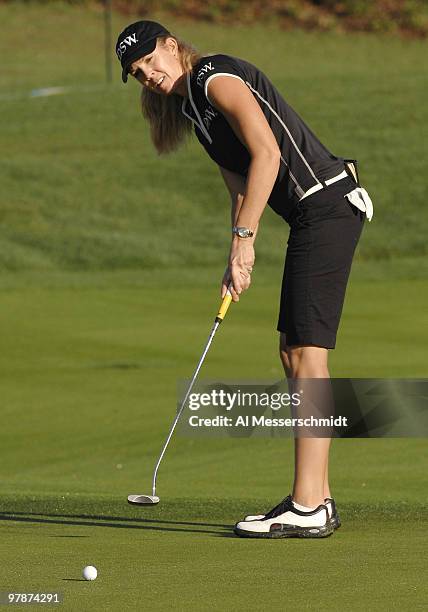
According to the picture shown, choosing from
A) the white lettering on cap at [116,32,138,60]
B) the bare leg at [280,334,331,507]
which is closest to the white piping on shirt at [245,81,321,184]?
the white lettering on cap at [116,32,138,60]

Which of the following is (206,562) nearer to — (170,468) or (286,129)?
(286,129)

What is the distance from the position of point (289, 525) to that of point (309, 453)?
0.83 ft

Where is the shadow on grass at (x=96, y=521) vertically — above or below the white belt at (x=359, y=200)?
below

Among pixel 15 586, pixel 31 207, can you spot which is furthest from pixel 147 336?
pixel 31 207

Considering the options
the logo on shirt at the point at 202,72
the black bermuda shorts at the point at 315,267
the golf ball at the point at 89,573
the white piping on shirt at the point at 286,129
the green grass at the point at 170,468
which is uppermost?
the logo on shirt at the point at 202,72

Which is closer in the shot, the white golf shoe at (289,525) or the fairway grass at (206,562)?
the fairway grass at (206,562)

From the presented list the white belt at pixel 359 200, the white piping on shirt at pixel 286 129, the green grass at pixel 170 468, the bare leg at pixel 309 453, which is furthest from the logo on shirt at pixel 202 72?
the green grass at pixel 170 468

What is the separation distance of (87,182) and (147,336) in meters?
11.7

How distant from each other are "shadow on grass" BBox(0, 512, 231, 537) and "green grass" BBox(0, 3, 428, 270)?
461 inches

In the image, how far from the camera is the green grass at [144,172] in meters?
18.0

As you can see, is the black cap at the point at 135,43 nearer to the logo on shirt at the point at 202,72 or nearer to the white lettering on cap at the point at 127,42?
the white lettering on cap at the point at 127,42

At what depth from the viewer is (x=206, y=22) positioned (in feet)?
134

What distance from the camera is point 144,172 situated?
22156 millimetres

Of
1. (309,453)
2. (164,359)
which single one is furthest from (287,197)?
(164,359)
